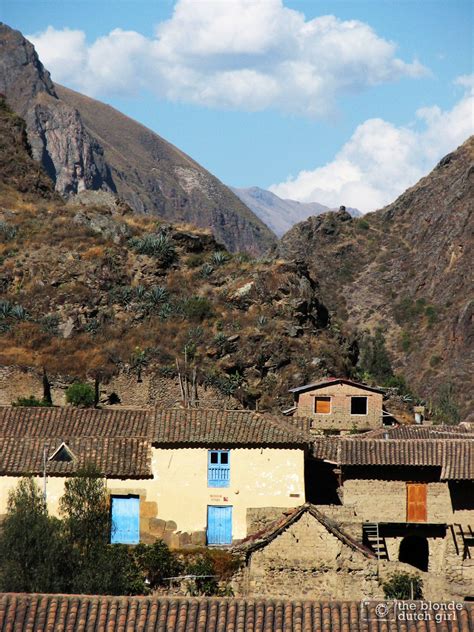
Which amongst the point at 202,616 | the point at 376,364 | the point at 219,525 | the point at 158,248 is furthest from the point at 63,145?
the point at 202,616

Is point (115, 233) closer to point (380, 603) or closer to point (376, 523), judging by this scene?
point (376, 523)

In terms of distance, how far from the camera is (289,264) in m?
66.2

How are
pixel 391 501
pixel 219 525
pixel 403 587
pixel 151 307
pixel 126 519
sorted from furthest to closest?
pixel 151 307
pixel 391 501
pixel 219 525
pixel 126 519
pixel 403 587

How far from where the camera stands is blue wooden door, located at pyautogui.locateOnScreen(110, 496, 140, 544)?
3534 centimetres

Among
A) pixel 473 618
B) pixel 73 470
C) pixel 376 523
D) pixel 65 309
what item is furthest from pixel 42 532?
pixel 65 309

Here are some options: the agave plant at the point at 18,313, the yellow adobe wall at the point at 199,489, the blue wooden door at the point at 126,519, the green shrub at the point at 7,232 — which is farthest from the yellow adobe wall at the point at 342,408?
the green shrub at the point at 7,232

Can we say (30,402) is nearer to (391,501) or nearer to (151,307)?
(151,307)

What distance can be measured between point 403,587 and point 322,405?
2518 cm

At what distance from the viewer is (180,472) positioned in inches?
1431

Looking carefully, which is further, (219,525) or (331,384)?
(331,384)

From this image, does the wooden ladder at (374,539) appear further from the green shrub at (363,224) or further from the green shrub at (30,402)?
the green shrub at (363,224)

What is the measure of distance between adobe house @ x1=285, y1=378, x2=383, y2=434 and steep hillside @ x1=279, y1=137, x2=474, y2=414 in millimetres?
58094

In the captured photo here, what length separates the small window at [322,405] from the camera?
181ft

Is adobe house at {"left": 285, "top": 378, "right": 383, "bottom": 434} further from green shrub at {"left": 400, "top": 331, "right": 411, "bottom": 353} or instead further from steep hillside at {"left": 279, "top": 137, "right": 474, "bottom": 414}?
green shrub at {"left": 400, "top": 331, "right": 411, "bottom": 353}
